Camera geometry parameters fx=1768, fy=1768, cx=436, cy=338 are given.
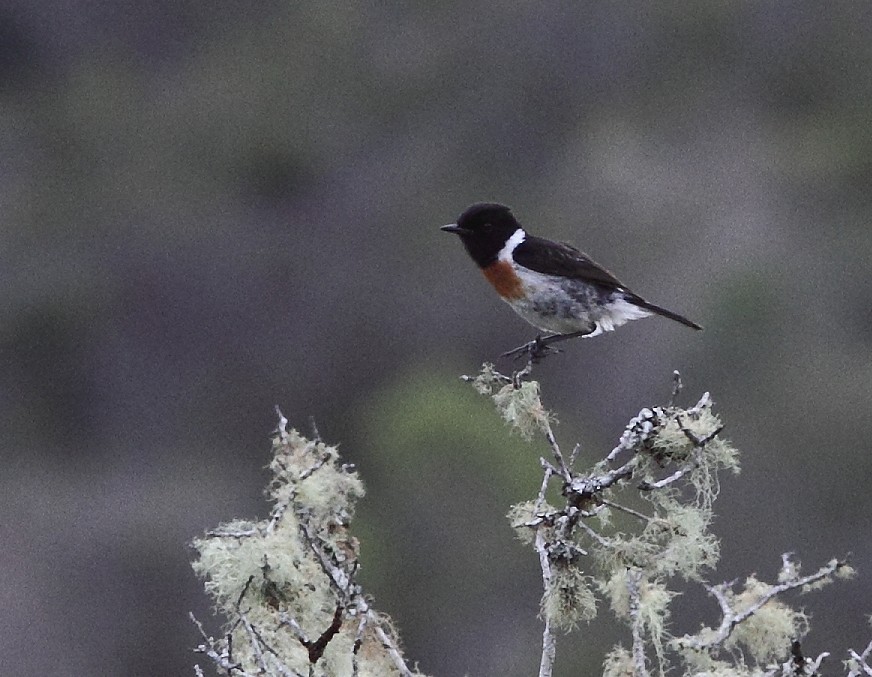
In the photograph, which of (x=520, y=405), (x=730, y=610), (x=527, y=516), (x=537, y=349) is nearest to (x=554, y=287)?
(x=537, y=349)

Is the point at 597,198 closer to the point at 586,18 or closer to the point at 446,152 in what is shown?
the point at 446,152

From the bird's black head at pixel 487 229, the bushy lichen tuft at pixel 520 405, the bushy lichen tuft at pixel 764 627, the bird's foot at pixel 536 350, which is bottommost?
the bushy lichen tuft at pixel 764 627

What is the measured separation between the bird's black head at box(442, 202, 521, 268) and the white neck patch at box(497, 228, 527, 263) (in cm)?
1

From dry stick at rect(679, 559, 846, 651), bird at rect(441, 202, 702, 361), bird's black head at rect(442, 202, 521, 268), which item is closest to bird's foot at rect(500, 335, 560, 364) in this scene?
bird at rect(441, 202, 702, 361)

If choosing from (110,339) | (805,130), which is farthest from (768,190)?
(110,339)

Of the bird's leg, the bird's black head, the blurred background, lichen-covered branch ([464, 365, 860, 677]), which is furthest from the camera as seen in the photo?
the blurred background

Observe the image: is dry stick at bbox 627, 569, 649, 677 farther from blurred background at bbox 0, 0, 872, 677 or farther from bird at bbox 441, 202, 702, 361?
blurred background at bbox 0, 0, 872, 677

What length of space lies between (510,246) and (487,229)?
0.10m

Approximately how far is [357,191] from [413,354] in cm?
524

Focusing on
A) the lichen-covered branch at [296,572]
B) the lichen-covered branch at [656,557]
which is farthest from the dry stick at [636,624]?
the lichen-covered branch at [296,572]

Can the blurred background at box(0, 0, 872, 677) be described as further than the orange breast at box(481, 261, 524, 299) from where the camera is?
Yes

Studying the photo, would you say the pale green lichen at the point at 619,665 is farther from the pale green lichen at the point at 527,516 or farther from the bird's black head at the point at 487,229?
the bird's black head at the point at 487,229

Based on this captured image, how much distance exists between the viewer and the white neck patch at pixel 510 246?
210 inches

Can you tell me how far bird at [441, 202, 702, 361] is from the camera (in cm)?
527
